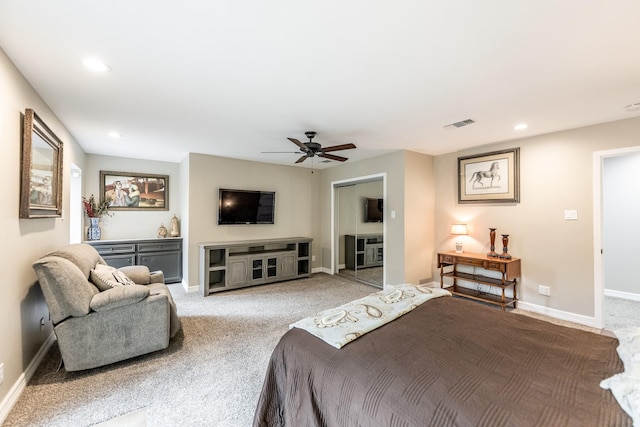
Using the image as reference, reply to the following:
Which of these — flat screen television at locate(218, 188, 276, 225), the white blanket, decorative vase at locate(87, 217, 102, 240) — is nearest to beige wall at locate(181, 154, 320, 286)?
flat screen television at locate(218, 188, 276, 225)

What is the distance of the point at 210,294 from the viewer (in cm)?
438

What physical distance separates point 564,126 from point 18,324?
574cm

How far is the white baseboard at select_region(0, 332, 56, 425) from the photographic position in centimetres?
175

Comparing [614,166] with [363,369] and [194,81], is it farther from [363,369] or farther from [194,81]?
[194,81]

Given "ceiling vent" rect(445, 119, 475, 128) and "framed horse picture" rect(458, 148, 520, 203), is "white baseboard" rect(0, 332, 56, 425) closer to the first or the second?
"ceiling vent" rect(445, 119, 475, 128)

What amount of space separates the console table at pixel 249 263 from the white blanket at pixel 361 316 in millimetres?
3032

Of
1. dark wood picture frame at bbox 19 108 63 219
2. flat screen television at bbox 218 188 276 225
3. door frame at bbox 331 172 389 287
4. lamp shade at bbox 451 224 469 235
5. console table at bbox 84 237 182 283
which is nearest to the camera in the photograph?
dark wood picture frame at bbox 19 108 63 219

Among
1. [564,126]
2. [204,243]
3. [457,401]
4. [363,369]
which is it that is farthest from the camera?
[204,243]

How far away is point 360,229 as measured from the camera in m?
5.48

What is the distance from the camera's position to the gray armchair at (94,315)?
6.91 ft

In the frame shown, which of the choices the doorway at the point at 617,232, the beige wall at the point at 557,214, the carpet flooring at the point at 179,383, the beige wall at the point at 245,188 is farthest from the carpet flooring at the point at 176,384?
the doorway at the point at 617,232

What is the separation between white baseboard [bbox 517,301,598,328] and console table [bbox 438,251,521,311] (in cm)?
14

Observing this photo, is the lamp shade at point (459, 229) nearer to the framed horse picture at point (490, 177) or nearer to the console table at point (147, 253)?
the framed horse picture at point (490, 177)

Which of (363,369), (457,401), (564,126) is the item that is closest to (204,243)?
A: (363,369)
